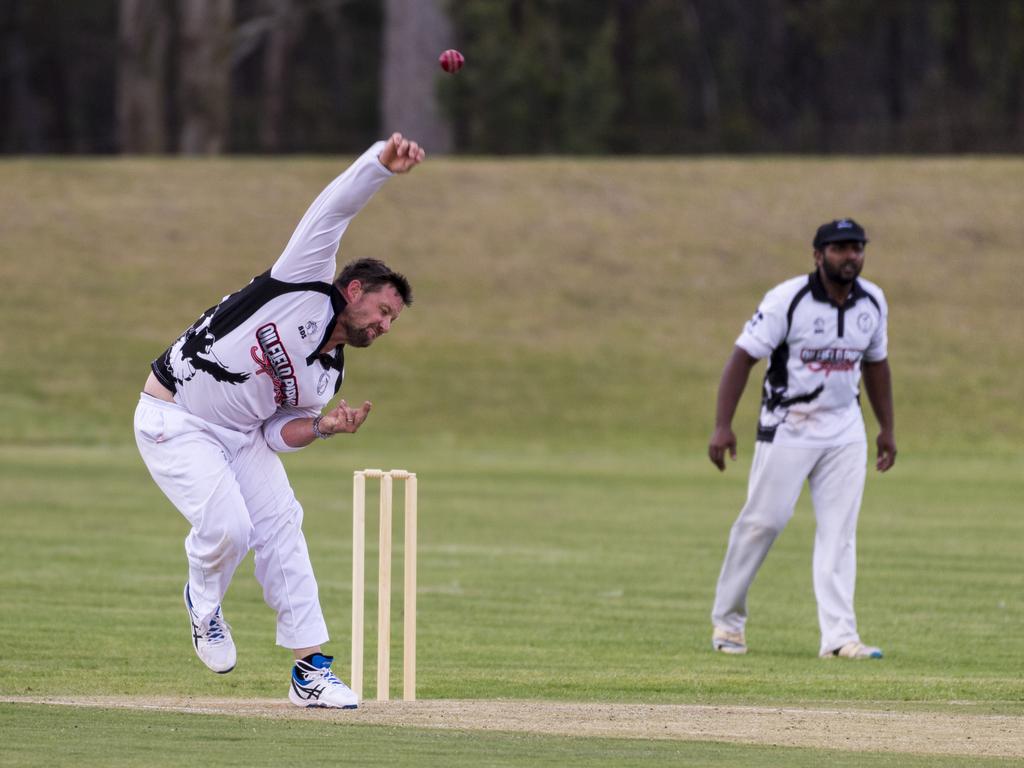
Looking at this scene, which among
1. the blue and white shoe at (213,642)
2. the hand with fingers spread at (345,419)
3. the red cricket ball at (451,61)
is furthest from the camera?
the red cricket ball at (451,61)

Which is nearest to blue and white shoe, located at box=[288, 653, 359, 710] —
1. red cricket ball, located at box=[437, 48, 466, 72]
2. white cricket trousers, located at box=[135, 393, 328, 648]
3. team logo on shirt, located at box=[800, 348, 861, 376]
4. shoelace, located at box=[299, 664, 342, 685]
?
shoelace, located at box=[299, 664, 342, 685]

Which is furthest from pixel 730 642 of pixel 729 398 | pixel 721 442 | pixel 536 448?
pixel 536 448

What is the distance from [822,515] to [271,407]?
4027mm

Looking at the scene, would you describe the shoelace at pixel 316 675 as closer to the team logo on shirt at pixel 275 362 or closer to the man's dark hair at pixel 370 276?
the team logo on shirt at pixel 275 362

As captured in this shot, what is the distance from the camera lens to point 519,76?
53812 mm

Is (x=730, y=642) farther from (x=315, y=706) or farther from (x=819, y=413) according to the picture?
(x=315, y=706)

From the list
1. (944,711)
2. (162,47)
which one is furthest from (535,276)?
(944,711)

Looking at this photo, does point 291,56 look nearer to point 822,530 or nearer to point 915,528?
point 915,528

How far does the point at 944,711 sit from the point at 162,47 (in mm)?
45051

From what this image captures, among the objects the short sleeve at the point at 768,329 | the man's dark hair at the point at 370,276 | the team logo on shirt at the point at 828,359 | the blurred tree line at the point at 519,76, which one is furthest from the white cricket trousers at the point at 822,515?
the blurred tree line at the point at 519,76

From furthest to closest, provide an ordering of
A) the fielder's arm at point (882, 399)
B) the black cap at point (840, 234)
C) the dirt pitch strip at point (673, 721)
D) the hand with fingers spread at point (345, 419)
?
the fielder's arm at point (882, 399), the black cap at point (840, 234), the hand with fingers spread at point (345, 419), the dirt pitch strip at point (673, 721)

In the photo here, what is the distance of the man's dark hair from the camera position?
795 cm

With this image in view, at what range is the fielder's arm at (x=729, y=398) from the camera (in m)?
11.0

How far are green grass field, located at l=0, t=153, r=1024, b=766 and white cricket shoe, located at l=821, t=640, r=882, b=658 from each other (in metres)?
0.21
